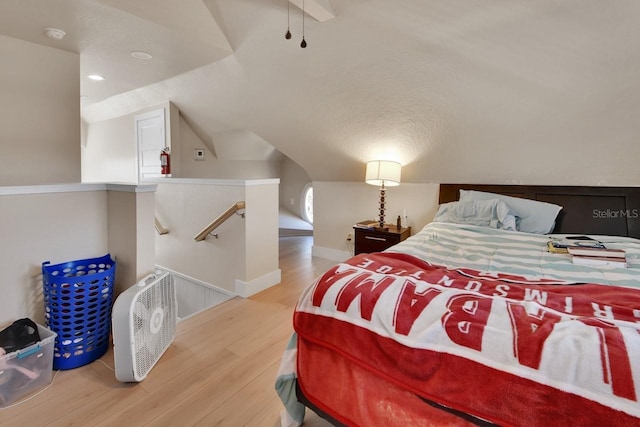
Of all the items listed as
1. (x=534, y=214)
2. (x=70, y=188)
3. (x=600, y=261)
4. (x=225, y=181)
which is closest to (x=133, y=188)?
(x=70, y=188)

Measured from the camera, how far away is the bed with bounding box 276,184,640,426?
0.82m

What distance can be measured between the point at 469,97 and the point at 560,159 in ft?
3.17

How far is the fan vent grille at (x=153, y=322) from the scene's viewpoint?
1.78 metres

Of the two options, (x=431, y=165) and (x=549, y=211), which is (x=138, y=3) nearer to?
(x=431, y=165)

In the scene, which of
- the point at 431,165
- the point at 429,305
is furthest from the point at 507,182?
the point at 429,305

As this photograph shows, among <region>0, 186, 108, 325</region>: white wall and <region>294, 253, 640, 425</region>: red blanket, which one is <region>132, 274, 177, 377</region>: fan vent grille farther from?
<region>294, 253, 640, 425</region>: red blanket

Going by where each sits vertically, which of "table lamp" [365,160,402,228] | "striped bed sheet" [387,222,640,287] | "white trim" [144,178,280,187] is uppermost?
"table lamp" [365,160,402,228]

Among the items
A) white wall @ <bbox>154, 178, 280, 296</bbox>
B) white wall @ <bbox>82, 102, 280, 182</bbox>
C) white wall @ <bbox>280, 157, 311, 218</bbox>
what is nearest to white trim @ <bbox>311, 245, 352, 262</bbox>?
white wall @ <bbox>154, 178, 280, 296</bbox>

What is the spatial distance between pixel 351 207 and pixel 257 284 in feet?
5.56

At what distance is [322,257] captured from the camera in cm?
445

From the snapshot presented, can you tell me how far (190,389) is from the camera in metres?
1.73

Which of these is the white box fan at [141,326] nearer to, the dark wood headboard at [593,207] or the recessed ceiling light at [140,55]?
the recessed ceiling light at [140,55]

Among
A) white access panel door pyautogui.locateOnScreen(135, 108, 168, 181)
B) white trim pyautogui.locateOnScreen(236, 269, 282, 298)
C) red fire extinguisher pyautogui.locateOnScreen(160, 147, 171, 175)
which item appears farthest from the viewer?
white access panel door pyautogui.locateOnScreen(135, 108, 168, 181)

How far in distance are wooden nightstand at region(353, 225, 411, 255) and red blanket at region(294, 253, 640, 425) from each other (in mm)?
1906
